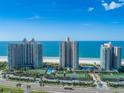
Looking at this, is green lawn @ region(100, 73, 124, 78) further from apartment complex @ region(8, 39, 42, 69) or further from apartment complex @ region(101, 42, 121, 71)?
apartment complex @ region(8, 39, 42, 69)

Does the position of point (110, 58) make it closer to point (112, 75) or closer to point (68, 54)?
point (112, 75)

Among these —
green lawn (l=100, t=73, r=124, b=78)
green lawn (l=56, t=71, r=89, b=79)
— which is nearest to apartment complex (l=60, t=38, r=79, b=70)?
green lawn (l=56, t=71, r=89, b=79)

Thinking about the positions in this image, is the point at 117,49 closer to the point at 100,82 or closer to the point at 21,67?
the point at 100,82

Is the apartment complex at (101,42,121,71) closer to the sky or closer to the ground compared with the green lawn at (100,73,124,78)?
closer to the sky

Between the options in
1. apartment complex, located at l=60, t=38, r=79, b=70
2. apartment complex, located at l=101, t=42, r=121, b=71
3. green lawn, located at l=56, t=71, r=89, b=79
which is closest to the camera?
green lawn, located at l=56, t=71, r=89, b=79

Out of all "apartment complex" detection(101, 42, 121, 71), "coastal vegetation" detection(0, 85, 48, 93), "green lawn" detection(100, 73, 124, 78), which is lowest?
"coastal vegetation" detection(0, 85, 48, 93)

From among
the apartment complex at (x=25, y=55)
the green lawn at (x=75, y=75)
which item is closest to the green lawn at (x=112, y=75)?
the green lawn at (x=75, y=75)

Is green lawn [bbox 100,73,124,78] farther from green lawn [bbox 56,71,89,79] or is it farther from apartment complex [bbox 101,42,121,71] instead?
apartment complex [bbox 101,42,121,71]

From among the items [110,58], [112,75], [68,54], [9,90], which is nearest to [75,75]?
[112,75]

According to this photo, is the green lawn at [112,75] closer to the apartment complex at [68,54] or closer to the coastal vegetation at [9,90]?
the apartment complex at [68,54]

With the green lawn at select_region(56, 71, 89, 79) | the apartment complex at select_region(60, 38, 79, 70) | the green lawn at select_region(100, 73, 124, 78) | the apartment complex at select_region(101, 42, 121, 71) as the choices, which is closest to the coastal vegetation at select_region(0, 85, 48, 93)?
the green lawn at select_region(56, 71, 89, 79)

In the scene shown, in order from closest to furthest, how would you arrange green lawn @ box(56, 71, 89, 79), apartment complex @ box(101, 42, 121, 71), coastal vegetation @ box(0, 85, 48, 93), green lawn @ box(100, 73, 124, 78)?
1. coastal vegetation @ box(0, 85, 48, 93)
2. green lawn @ box(56, 71, 89, 79)
3. green lawn @ box(100, 73, 124, 78)
4. apartment complex @ box(101, 42, 121, 71)

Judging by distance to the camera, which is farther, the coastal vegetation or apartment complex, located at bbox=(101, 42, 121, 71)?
apartment complex, located at bbox=(101, 42, 121, 71)

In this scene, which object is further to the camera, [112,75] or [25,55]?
[25,55]
